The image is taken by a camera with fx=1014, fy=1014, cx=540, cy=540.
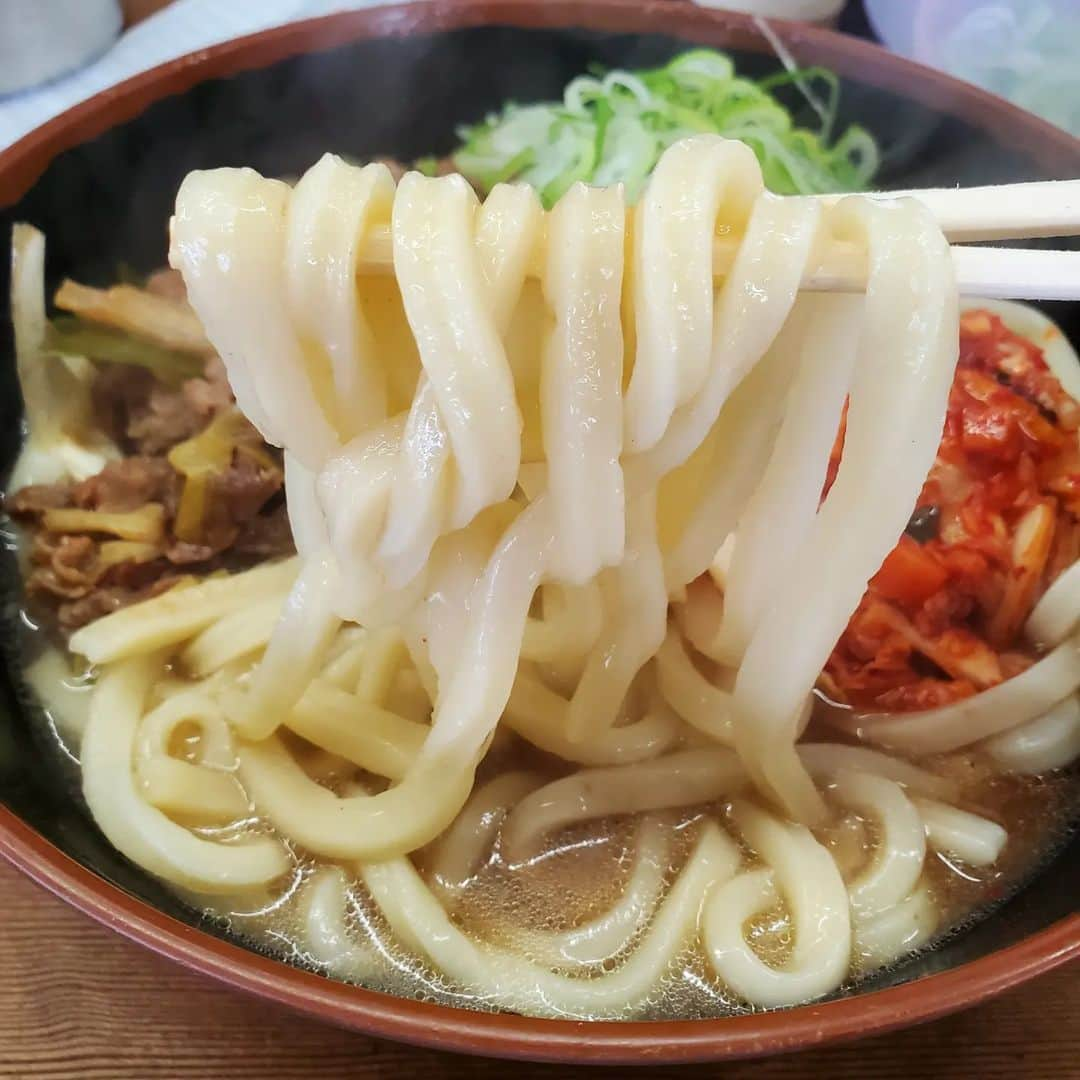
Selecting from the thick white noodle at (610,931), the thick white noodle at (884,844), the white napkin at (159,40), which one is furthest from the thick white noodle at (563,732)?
the white napkin at (159,40)

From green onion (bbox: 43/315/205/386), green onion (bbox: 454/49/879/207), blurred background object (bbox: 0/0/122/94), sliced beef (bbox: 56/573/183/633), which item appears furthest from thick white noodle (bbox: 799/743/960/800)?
blurred background object (bbox: 0/0/122/94)

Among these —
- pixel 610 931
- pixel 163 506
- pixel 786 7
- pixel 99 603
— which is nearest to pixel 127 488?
pixel 163 506

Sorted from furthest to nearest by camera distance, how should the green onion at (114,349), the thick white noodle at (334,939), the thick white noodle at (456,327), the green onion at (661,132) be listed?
1. the green onion at (661,132)
2. the green onion at (114,349)
3. the thick white noodle at (334,939)
4. the thick white noodle at (456,327)


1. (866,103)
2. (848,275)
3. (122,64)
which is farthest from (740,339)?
(122,64)

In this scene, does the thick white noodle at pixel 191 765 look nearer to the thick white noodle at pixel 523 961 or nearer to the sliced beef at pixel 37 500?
the thick white noodle at pixel 523 961

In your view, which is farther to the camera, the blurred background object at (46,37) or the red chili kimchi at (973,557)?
the blurred background object at (46,37)

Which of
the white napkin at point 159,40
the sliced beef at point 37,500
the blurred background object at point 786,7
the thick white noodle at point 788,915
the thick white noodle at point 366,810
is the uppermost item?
the white napkin at point 159,40

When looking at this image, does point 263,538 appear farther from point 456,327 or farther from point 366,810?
point 456,327
